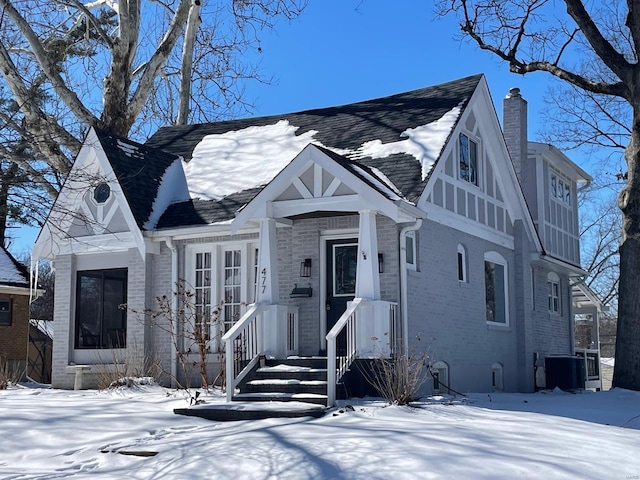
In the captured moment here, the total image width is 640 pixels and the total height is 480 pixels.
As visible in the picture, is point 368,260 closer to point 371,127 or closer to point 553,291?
point 371,127

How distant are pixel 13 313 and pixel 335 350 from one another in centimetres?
1731

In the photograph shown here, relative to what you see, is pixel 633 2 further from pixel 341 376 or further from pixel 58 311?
pixel 58 311

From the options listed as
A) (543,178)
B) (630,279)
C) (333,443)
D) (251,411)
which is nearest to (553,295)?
(543,178)


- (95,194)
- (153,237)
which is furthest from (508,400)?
(95,194)

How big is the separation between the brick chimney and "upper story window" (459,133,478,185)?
3204 millimetres

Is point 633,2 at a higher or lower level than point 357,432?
higher

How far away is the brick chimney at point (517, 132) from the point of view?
20.9 meters

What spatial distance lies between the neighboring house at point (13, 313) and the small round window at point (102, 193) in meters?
10.1

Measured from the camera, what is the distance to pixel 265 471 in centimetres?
828

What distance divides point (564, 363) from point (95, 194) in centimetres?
1150

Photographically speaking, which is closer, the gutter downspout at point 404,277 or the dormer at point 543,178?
the gutter downspout at point 404,277

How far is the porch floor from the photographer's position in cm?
1128

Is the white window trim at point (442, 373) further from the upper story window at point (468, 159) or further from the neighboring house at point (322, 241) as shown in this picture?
the upper story window at point (468, 159)

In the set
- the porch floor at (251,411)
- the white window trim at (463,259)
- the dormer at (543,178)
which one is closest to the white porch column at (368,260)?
the porch floor at (251,411)
